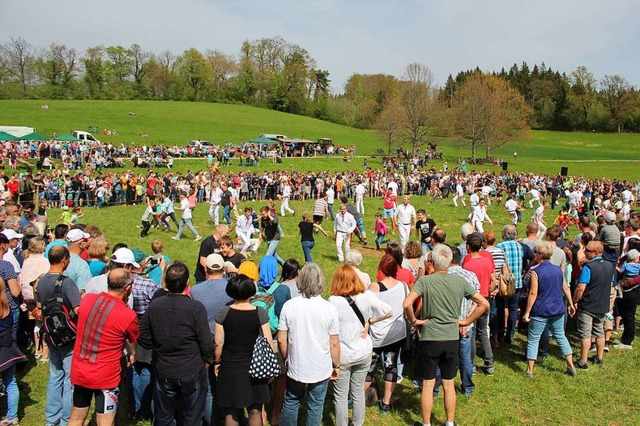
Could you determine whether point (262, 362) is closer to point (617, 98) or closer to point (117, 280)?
point (117, 280)

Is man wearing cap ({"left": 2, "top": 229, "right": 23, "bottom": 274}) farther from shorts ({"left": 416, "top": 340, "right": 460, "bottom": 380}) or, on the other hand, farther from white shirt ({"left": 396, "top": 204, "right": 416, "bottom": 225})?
white shirt ({"left": 396, "top": 204, "right": 416, "bottom": 225})

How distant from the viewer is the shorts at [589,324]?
6863mm

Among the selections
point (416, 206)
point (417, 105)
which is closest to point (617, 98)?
point (417, 105)

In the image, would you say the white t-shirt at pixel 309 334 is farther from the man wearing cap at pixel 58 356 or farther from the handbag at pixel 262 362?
the man wearing cap at pixel 58 356

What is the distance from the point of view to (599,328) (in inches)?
276

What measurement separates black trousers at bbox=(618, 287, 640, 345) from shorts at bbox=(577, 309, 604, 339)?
36.9 inches

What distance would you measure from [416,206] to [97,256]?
21176 millimetres

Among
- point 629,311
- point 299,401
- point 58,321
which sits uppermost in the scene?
point 58,321

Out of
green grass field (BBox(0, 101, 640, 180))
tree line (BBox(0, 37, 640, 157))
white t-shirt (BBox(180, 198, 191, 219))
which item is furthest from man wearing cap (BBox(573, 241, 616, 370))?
tree line (BBox(0, 37, 640, 157))

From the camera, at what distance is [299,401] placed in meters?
4.60

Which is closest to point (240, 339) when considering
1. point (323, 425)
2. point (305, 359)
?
point (305, 359)

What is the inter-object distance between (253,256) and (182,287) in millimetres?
9486

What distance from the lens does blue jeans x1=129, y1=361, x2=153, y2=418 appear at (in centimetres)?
511

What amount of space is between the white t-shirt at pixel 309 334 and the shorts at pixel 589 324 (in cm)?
440
